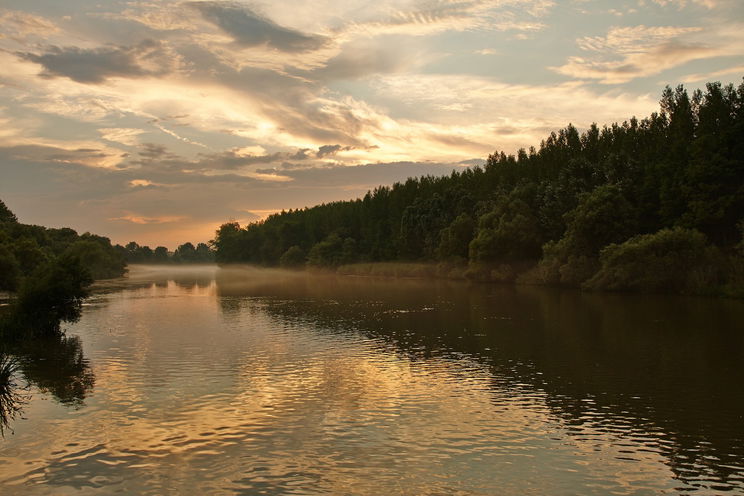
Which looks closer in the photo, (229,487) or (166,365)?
(229,487)

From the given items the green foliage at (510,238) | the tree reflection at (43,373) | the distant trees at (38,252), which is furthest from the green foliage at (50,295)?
the green foliage at (510,238)

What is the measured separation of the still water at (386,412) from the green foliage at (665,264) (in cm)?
2817

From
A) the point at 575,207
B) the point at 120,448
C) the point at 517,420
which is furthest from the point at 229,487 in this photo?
the point at 575,207

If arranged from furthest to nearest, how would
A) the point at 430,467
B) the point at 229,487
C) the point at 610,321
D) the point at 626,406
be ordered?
the point at 610,321 < the point at 626,406 < the point at 430,467 < the point at 229,487

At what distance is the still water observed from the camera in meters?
17.3

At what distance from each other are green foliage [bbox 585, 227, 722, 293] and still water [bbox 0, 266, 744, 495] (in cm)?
2817

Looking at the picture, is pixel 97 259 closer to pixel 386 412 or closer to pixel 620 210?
pixel 620 210

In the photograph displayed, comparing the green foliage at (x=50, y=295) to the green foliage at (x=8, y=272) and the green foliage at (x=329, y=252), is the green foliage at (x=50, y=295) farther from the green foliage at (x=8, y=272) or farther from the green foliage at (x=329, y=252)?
the green foliage at (x=329, y=252)

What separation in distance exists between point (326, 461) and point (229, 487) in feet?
10.7

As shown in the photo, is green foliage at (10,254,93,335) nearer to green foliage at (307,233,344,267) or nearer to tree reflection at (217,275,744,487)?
tree reflection at (217,275,744,487)

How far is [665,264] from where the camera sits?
250 ft

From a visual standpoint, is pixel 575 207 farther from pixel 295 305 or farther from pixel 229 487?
pixel 229 487

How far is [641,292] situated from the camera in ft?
261

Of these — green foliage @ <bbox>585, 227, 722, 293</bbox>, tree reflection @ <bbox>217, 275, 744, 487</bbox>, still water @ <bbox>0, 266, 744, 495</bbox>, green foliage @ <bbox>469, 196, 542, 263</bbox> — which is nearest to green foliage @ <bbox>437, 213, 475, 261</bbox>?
green foliage @ <bbox>469, 196, 542, 263</bbox>
